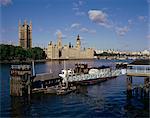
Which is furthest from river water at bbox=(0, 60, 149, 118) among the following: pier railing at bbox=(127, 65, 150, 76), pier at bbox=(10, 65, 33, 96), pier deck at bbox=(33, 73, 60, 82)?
pier deck at bbox=(33, 73, 60, 82)

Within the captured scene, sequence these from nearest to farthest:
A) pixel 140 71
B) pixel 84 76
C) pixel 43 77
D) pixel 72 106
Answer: pixel 72 106 → pixel 140 71 → pixel 43 77 → pixel 84 76

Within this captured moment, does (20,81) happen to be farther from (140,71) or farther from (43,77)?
(140,71)

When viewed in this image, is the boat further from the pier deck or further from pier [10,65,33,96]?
pier [10,65,33,96]

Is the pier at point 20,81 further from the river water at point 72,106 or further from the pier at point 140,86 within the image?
the pier at point 140,86

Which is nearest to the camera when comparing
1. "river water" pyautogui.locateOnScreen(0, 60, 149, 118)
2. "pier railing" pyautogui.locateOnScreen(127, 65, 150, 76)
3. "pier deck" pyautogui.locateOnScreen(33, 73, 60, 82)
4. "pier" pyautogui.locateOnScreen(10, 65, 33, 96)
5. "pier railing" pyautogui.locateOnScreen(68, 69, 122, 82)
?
"river water" pyautogui.locateOnScreen(0, 60, 149, 118)

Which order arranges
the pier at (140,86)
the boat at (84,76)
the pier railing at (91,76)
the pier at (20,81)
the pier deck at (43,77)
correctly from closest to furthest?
the pier at (140,86) < the pier at (20,81) < the pier deck at (43,77) < the boat at (84,76) < the pier railing at (91,76)

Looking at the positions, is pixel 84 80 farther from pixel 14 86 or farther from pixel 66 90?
pixel 14 86

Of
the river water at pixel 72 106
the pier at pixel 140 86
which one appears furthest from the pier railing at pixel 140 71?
the river water at pixel 72 106

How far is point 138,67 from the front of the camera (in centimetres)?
4203

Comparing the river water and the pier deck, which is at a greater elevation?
the pier deck

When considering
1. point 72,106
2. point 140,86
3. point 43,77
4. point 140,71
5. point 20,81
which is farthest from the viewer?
point 43,77

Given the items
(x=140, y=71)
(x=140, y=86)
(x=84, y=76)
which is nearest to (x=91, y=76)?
(x=84, y=76)

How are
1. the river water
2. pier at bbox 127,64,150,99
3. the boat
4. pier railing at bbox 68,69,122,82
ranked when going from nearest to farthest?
the river water < pier at bbox 127,64,150,99 < the boat < pier railing at bbox 68,69,122,82

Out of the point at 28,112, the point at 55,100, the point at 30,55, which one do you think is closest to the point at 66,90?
the point at 55,100
